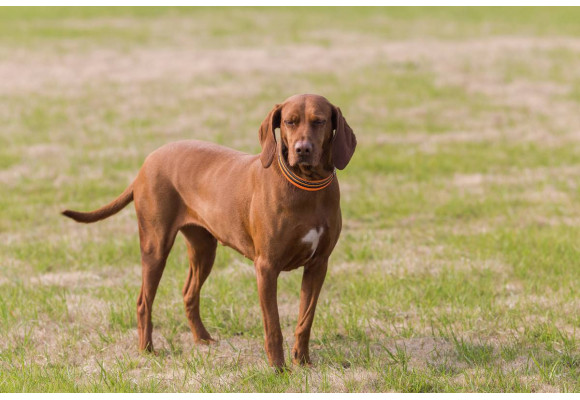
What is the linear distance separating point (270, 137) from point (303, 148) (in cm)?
41

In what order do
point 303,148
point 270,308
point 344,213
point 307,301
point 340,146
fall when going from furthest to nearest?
1. point 344,213
2. point 307,301
3. point 270,308
4. point 340,146
5. point 303,148

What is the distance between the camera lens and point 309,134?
4.75 m

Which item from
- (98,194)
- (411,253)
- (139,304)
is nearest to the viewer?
(139,304)

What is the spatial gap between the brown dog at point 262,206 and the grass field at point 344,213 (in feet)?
1.37

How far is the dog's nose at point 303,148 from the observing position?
466 centimetres

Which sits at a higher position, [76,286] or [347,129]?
[347,129]

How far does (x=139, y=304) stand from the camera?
234 inches

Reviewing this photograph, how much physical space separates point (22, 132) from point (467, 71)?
10976mm

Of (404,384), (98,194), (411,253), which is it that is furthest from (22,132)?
(404,384)

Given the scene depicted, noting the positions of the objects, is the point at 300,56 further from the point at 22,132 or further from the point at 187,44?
the point at 22,132

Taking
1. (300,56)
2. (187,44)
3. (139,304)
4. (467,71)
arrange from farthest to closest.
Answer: (187,44) < (300,56) < (467,71) < (139,304)

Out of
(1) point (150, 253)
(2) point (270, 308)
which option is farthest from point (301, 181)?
(1) point (150, 253)

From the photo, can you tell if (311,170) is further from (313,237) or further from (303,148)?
(313,237)

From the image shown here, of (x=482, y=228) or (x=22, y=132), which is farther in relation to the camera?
(x=22, y=132)
